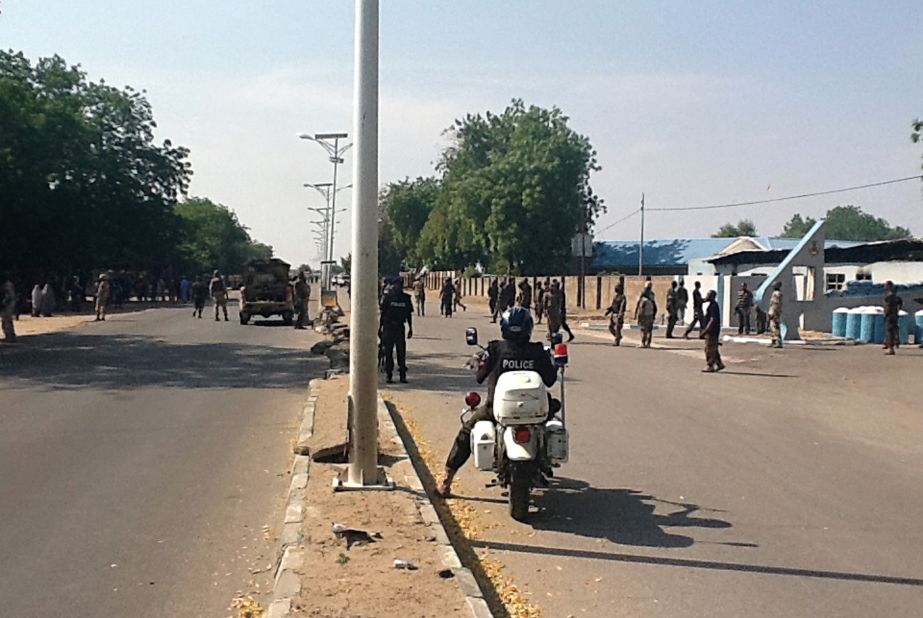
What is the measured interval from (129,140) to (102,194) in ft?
27.7

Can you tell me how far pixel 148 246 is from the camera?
66.6 metres

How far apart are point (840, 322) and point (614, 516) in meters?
23.1

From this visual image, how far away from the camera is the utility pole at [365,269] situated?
8258 mm

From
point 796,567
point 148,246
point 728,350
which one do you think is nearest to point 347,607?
point 796,567

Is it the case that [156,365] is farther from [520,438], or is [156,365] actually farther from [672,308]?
[672,308]

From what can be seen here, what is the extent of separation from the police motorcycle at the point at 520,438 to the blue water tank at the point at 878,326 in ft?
71.7

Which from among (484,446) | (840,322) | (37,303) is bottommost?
(37,303)

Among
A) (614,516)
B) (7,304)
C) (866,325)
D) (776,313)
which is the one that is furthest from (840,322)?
(614,516)

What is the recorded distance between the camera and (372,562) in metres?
6.27

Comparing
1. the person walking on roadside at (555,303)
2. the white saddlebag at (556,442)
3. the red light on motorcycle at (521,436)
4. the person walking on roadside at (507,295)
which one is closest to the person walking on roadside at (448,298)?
the person walking on roadside at (507,295)

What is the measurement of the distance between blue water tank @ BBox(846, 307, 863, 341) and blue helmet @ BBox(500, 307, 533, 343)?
22.2m

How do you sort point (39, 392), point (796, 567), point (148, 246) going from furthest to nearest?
point (148, 246), point (39, 392), point (796, 567)

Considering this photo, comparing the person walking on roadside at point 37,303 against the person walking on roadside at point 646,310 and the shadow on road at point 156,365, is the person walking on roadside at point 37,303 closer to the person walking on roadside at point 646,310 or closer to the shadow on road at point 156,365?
the shadow on road at point 156,365

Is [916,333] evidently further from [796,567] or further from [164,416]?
[796,567]
